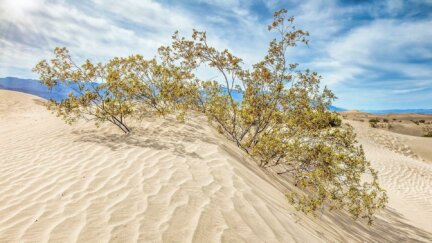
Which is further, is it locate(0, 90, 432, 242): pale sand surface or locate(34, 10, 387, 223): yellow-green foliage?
locate(34, 10, 387, 223): yellow-green foliage

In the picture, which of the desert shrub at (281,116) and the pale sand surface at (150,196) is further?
the desert shrub at (281,116)

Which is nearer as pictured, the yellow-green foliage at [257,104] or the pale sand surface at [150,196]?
the pale sand surface at [150,196]

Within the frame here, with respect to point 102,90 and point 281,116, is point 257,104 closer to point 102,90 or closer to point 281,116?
point 281,116

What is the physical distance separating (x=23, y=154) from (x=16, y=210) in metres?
3.49

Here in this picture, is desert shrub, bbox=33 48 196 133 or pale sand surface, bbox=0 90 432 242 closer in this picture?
pale sand surface, bbox=0 90 432 242

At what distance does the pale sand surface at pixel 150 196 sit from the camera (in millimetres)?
2963

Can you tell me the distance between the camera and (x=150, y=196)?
12.2 ft

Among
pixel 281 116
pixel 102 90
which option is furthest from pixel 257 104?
pixel 102 90

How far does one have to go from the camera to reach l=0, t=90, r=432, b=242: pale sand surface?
2.96 metres

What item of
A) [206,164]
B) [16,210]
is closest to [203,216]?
[206,164]

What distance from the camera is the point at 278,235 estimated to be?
3.21 metres

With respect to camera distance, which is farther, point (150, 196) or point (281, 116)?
point (281, 116)

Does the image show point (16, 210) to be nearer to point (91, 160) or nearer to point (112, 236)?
point (112, 236)

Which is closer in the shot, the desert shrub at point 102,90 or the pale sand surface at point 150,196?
the pale sand surface at point 150,196
